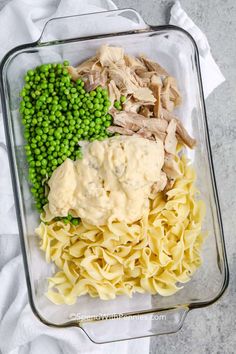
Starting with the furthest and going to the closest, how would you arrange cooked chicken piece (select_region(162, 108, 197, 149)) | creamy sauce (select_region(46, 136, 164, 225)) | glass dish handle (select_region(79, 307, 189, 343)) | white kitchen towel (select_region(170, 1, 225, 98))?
white kitchen towel (select_region(170, 1, 225, 98)) < glass dish handle (select_region(79, 307, 189, 343)) < cooked chicken piece (select_region(162, 108, 197, 149)) < creamy sauce (select_region(46, 136, 164, 225))

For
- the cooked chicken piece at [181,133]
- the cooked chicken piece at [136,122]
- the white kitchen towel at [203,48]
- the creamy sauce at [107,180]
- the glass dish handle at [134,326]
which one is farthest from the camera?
the white kitchen towel at [203,48]

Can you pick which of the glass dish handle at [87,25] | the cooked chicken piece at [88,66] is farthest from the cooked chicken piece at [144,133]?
the glass dish handle at [87,25]

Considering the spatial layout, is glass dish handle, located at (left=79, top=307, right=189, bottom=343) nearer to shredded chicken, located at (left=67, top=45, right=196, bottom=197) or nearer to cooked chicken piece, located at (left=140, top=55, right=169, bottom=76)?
shredded chicken, located at (left=67, top=45, right=196, bottom=197)

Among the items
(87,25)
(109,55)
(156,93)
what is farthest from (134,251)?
(87,25)

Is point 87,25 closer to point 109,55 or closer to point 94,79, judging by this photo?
point 109,55

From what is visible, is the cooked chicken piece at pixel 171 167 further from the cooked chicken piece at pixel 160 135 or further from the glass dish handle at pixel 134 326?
the glass dish handle at pixel 134 326

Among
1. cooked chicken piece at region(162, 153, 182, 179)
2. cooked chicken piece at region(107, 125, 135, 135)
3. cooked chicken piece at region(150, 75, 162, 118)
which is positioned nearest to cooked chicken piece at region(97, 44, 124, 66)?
cooked chicken piece at region(150, 75, 162, 118)
